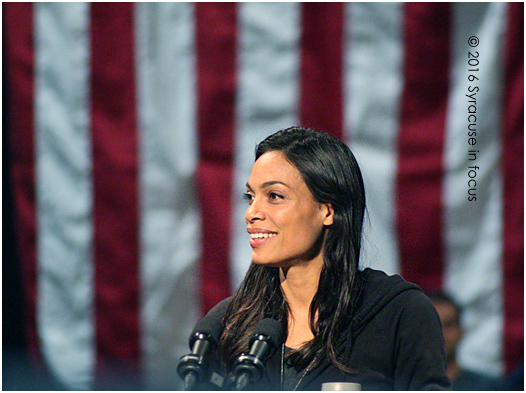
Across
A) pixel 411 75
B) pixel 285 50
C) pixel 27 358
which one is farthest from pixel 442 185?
pixel 27 358

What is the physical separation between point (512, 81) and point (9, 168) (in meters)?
2.07

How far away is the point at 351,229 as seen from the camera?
166 centimetres

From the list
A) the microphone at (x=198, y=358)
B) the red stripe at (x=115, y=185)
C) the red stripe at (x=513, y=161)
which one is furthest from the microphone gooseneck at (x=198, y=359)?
the red stripe at (x=513, y=161)

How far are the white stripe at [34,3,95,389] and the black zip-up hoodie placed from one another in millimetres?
1499

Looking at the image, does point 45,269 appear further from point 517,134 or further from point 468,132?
point 517,134

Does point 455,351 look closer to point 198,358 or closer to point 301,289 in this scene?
point 301,289

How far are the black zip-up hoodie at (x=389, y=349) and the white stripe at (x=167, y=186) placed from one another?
128 centimetres

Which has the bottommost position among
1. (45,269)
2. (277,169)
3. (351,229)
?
(45,269)

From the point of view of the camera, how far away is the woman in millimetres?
1468

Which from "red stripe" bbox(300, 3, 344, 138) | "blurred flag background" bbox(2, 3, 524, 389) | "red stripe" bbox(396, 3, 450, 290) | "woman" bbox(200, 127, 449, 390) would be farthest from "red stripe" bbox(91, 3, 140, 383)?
"woman" bbox(200, 127, 449, 390)

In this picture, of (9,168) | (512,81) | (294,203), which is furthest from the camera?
(9,168)

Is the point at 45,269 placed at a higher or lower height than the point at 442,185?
lower

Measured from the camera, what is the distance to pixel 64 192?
112 inches

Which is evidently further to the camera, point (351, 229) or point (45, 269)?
point (45, 269)
